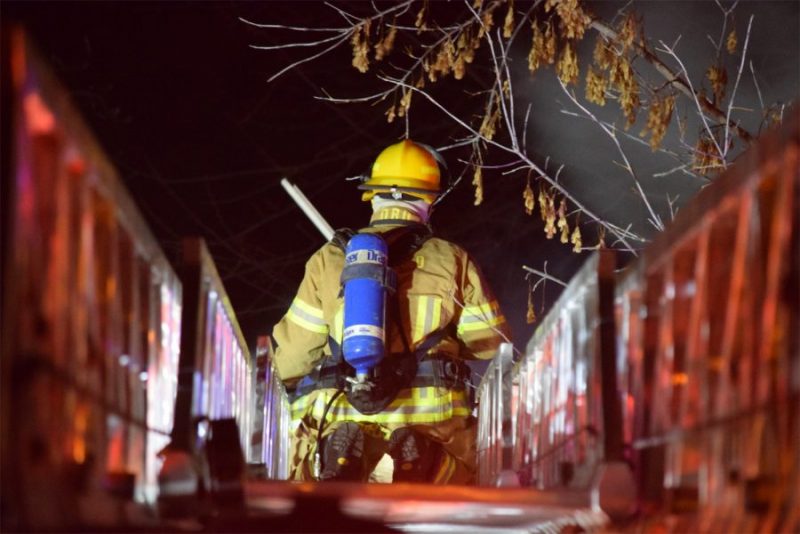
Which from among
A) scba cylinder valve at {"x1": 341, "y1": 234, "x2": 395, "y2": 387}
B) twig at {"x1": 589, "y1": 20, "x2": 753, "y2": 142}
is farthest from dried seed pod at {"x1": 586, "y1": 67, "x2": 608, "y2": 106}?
scba cylinder valve at {"x1": 341, "y1": 234, "x2": 395, "y2": 387}

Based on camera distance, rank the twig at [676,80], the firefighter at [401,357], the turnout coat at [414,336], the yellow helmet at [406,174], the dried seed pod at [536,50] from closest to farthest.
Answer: the firefighter at [401,357] → the turnout coat at [414,336] → the yellow helmet at [406,174] → the dried seed pod at [536,50] → the twig at [676,80]

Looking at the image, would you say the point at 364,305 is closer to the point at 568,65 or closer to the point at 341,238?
the point at 341,238

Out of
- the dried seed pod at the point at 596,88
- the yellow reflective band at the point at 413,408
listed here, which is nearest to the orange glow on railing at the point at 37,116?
the yellow reflective band at the point at 413,408

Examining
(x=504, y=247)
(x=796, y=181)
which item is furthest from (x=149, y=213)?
(x=796, y=181)

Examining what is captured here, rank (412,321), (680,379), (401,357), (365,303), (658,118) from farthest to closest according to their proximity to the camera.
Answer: (658,118), (412,321), (401,357), (365,303), (680,379)

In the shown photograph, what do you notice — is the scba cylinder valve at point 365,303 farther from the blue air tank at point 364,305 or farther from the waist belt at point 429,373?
the waist belt at point 429,373

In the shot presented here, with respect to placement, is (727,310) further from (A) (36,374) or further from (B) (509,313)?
(B) (509,313)

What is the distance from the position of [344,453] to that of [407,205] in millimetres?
1591

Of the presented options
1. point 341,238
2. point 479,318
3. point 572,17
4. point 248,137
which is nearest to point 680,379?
point 479,318

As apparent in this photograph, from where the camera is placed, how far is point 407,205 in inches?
263

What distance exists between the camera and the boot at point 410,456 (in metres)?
5.79

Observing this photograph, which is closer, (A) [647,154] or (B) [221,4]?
(A) [647,154]

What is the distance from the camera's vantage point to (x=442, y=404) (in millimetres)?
6055

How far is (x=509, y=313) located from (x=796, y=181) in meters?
15.2
